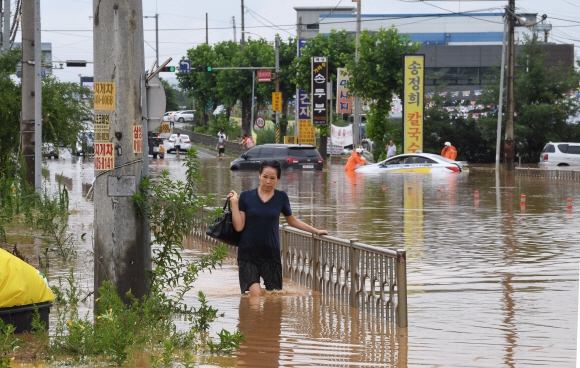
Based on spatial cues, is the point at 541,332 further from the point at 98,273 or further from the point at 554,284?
the point at 98,273

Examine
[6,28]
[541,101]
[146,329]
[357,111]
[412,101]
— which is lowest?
[146,329]

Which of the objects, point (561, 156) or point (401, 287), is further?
point (561, 156)

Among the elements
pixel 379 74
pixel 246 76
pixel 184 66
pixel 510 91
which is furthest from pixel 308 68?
pixel 246 76

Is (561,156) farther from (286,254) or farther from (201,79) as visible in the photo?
(201,79)

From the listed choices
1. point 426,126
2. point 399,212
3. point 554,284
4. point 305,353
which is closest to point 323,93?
point 426,126

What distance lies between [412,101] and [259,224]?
39210mm

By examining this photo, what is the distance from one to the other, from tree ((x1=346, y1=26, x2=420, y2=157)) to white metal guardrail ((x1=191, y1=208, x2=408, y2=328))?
4138 cm

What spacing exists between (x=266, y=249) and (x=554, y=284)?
4019 mm

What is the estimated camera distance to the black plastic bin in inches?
315

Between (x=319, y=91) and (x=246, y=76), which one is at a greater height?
(x=246, y=76)

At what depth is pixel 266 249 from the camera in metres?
9.89

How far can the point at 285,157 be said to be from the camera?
47.9 meters

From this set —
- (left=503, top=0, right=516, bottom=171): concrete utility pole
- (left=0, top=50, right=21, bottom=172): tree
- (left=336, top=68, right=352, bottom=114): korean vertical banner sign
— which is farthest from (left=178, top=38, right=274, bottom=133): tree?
(left=0, top=50, right=21, bottom=172): tree

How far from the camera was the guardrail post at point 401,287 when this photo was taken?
→ 8797 mm
